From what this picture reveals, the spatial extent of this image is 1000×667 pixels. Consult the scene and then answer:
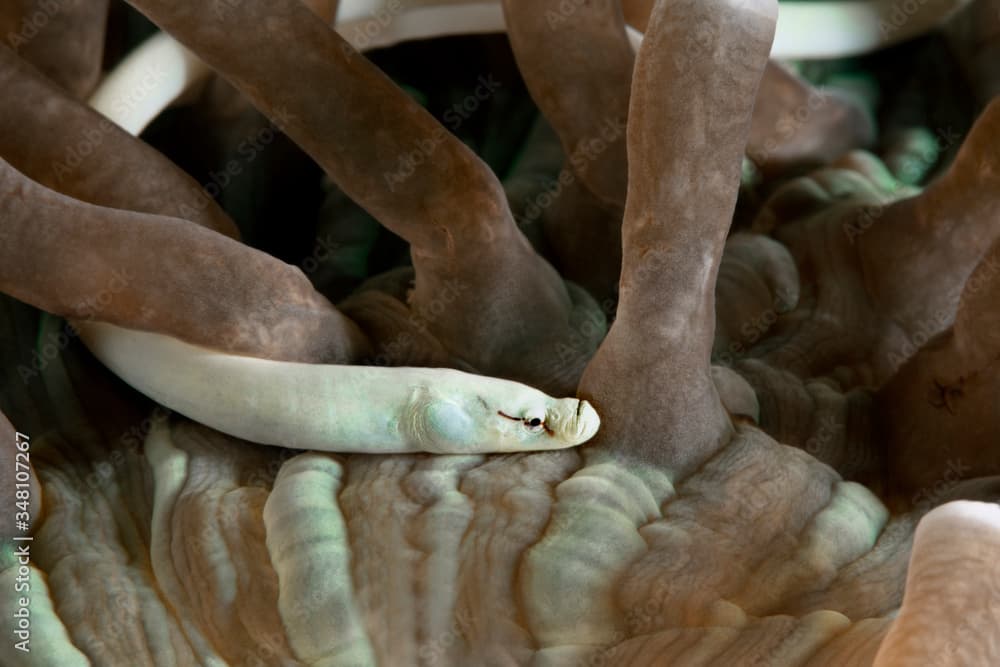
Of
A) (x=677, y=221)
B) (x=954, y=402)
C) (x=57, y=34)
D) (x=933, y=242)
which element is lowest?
(x=954, y=402)

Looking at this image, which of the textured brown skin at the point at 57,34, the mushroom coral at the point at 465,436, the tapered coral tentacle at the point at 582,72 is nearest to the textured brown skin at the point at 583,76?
the tapered coral tentacle at the point at 582,72

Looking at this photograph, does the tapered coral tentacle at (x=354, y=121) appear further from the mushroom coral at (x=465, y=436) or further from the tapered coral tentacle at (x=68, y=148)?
the tapered coral tentacle at (x=68, y=148)

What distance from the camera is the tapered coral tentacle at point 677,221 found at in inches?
34.3

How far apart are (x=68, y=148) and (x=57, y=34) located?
0.60 ft

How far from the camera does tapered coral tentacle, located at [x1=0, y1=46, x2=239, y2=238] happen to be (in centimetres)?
107

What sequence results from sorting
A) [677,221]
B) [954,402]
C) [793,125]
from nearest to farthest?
1. [677,221]
2. [954,402]
3. [793,125]

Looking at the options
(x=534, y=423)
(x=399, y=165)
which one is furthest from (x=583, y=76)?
(x=534, y=423)

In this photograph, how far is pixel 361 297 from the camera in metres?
1.19

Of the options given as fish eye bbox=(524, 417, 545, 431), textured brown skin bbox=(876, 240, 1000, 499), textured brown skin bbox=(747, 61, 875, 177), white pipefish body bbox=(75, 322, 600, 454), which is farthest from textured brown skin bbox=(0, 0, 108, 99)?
textured brown skin bbox=(876, 240, 1000, 499)

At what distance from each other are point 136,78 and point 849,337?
867 mm

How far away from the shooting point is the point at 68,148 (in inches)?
42.4

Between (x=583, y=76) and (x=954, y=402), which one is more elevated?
(x=583, y=76)

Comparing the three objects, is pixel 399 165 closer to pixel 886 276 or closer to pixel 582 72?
pixel 582 72

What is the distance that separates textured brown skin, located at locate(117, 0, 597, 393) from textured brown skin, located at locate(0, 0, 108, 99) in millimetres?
228
